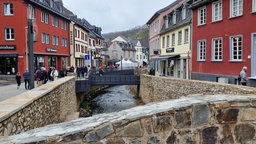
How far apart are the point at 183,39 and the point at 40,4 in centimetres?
1636

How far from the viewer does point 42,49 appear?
33344 mm

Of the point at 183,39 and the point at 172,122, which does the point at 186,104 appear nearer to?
the point at 172,122

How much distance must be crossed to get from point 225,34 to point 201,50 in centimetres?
435

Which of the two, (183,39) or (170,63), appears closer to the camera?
(183,39)

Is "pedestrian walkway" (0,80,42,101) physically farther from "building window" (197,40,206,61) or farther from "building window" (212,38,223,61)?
"building window" (197,40,206,61)

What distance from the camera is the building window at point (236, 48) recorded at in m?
18.6

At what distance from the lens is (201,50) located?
2423cm

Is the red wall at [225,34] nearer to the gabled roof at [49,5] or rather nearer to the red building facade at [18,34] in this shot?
the red building facade at [18,34]

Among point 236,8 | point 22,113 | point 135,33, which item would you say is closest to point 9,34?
point 236,8

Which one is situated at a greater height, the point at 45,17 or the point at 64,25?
the point at 64,25

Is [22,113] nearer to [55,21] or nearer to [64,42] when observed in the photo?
[55,21]

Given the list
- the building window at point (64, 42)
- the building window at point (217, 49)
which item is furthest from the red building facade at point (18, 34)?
the building window at point (217, 49)

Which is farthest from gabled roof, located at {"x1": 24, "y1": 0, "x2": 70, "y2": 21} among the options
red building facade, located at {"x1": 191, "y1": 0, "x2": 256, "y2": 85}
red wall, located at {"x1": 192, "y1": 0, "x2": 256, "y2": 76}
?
red wall, located at {"x1": 192, "y1": 0, "x2": 256, "y2": 76}

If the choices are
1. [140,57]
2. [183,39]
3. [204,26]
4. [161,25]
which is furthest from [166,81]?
[140,57]
